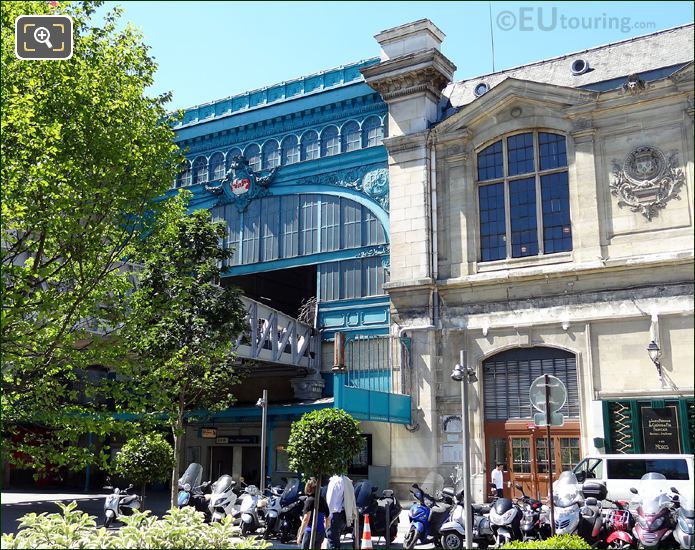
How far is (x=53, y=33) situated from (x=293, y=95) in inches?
820

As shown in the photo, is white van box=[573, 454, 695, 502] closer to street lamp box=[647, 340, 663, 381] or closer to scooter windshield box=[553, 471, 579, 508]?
scooter windshield box=[553, 471, 579, 508]

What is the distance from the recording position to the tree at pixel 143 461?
20922mm

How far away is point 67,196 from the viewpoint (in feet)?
46.7

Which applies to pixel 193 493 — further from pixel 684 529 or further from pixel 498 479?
pixel 684 529

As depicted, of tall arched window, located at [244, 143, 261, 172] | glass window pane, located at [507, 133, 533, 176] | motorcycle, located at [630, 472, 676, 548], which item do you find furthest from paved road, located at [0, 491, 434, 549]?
tall arched window, located at [244, 143, 261, 172]

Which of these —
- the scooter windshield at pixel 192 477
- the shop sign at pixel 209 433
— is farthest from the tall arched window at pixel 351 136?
the scooter windshield at pixel 192 477

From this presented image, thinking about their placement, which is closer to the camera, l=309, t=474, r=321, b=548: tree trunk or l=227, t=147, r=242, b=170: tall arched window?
l=309, t=474, r=321, b=548: tree trunk

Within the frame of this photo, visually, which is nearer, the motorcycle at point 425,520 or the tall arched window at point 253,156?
the motorcycle at point 425,520

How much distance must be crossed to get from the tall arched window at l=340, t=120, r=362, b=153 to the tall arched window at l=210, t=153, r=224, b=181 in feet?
23.3

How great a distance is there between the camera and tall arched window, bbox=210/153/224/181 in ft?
121

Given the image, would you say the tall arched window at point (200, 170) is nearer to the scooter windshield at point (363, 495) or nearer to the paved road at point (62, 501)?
the paved road at point (62, 501)

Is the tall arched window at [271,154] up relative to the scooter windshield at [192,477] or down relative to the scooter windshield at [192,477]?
up

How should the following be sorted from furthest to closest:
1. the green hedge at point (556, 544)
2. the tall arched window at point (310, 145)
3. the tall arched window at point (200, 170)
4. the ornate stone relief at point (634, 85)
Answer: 1. the tall arched window at point (200, 170)
2. the tall arched window at point (310, 145)
3. the ornate stone relief at point (634, 85)
4. the green hedge at point (556, 544)

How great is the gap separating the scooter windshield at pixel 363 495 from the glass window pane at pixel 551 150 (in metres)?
14.7
